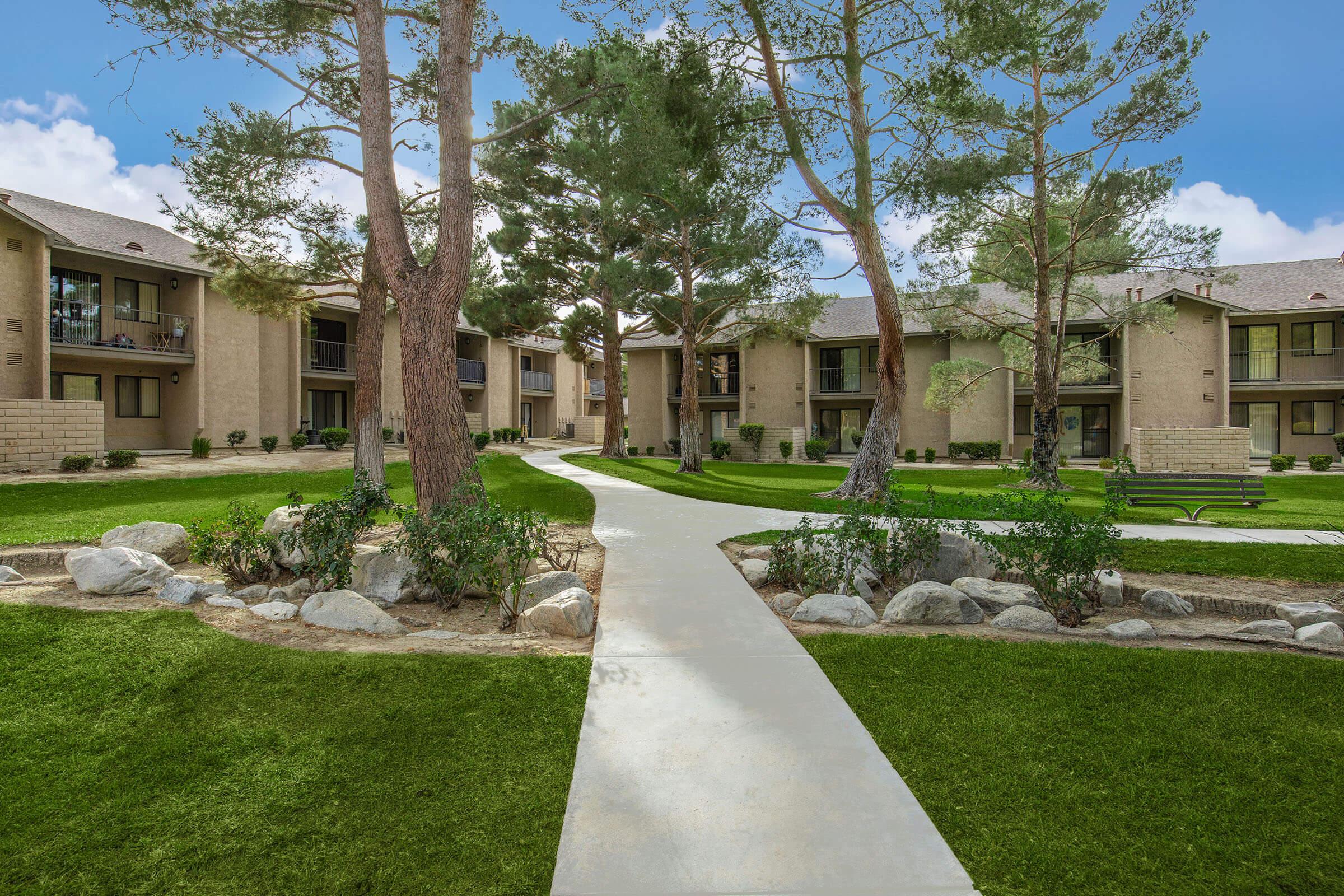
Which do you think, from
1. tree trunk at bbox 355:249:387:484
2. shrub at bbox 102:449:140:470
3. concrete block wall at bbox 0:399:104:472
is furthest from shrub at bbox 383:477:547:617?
concrete block wall at bbox 0:399:104:472

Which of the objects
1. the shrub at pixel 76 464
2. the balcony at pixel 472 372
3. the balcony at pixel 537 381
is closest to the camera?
the shrub at pixel 76 464

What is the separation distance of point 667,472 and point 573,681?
52.3ft

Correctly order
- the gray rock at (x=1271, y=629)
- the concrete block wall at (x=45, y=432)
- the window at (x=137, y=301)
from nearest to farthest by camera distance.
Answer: the gray rock at (x=1271, y=629) → the concrete block wall at (x=45, y=432) → the window at (x=137, y=301)

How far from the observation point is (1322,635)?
4.66 m

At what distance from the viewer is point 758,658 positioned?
170 inches

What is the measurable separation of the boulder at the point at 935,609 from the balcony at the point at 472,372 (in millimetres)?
28019

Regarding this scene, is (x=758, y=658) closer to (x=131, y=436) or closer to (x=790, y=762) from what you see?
(x=790, y=762)

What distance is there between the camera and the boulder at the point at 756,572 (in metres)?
6.42

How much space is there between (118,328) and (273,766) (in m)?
23.6

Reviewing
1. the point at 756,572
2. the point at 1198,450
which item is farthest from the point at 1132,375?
the point at 756,572

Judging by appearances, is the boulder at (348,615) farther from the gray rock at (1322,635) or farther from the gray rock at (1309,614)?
the gray rock at (1309,614)

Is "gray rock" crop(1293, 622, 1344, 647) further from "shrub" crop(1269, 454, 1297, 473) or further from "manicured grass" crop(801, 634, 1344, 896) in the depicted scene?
"shrub" crop(1269, 454, 1297, 473)

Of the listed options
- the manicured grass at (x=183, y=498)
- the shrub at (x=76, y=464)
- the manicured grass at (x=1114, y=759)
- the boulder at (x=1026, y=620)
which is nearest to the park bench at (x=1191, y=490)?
the boulder at (x=1026, y=620)

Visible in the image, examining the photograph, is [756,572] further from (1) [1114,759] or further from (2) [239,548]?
(2) [239,548]
